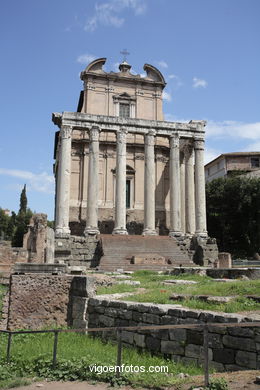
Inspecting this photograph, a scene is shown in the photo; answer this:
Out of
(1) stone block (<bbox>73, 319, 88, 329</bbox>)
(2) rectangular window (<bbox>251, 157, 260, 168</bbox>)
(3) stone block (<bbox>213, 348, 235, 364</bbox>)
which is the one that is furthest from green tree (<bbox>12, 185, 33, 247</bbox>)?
(3) stone block (<bbox>213, 348, 235, 364</bbox>)

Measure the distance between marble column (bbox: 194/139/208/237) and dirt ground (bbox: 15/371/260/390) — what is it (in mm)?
24983

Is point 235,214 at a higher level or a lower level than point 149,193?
lower

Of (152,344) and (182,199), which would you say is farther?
(182,199)

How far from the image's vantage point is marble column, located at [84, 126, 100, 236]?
2913 cm

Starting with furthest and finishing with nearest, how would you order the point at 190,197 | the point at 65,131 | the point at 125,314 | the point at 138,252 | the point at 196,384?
the point at 190,197 → the point at 65,131 → the point at 138,252 → the point at 125,314 → the point at 196,384

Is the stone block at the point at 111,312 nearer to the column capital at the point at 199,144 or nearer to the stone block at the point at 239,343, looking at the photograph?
the stone block at the point at 239,343

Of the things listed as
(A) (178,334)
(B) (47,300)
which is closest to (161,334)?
(A) (178,334)

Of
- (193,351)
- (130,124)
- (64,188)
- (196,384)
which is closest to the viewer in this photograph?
(196,384)

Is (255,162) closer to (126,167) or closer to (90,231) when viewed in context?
(126,167)

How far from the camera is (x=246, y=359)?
604 cm

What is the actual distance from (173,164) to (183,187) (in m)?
3.29

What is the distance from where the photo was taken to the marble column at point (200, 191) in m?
30.7

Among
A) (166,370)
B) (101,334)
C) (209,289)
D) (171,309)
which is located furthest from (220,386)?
(209,289)

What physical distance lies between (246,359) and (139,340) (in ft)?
7.79
